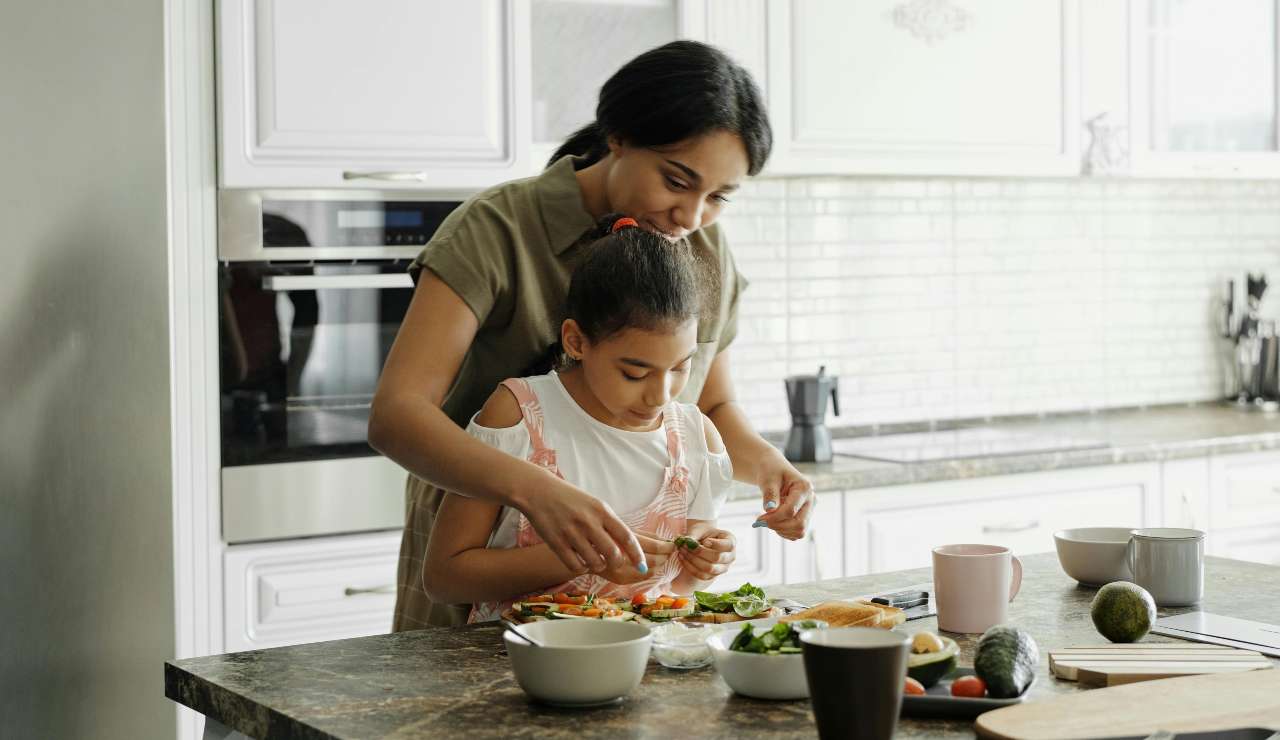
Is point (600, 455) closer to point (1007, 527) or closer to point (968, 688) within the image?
point (968, 688)

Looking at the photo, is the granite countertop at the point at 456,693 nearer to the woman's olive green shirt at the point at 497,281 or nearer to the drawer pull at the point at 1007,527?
the woman's olive green shirt at the point at 497,281

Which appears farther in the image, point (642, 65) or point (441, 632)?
point (642, 65)

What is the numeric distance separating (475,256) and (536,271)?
0.10m

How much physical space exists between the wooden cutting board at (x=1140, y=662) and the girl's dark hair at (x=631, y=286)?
0.58 meters

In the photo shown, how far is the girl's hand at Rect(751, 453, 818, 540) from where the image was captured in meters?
1.81

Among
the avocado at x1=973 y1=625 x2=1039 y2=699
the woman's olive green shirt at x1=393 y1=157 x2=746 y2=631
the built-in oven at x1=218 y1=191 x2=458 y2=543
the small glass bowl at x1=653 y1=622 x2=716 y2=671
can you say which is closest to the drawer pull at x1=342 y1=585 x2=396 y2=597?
the built-in oven at x1=218 y1=191 x2=458 y2=543

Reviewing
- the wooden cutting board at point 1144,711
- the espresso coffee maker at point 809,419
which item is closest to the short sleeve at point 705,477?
the wooden cutting board at point 1144,711

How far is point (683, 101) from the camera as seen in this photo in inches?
69.9

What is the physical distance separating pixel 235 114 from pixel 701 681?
1.83m

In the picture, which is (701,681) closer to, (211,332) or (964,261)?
(211,332)

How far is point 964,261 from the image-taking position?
4180mm

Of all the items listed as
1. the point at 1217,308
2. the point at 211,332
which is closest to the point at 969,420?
the point at 1217,308

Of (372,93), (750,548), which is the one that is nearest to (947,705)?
(750,548)

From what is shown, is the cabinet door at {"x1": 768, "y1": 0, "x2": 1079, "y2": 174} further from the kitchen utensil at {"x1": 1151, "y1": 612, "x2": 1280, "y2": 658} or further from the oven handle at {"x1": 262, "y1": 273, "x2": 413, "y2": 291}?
the kitchen utensil at {"x1": 1151, "y1": 612, "x2": 1280, "y2": 658}
